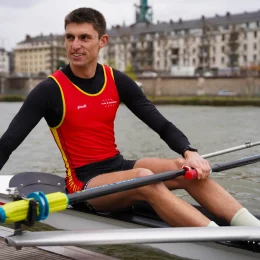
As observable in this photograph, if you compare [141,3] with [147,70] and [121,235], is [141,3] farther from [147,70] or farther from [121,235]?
[121,235]

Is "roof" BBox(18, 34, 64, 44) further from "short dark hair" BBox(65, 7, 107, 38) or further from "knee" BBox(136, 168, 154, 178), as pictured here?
"knee" BBox(136, 168, 154, 178)

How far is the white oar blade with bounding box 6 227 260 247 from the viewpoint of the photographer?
2.51 metres

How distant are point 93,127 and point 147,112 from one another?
458 mm

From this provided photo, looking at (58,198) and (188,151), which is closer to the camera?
(58,198)

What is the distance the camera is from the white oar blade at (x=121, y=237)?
2.51 m

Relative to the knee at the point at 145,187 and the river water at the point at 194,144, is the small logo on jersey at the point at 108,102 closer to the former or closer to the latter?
the knee at the point at 145,187

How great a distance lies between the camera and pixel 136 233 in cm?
255

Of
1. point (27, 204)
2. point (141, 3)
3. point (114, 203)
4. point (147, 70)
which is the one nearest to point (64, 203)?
point (27, 204)

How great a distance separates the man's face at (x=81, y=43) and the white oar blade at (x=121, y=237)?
1334mm

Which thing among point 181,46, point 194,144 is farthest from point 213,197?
point 181,46

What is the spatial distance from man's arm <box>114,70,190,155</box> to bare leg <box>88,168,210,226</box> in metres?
0.50

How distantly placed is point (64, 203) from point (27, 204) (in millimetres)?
233

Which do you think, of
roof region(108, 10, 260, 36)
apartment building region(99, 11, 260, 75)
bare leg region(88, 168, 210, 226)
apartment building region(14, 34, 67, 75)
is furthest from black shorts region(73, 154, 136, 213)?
apartment building region(14, 34, 67, 75)

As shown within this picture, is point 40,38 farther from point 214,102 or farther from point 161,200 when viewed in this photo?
point 161,200
